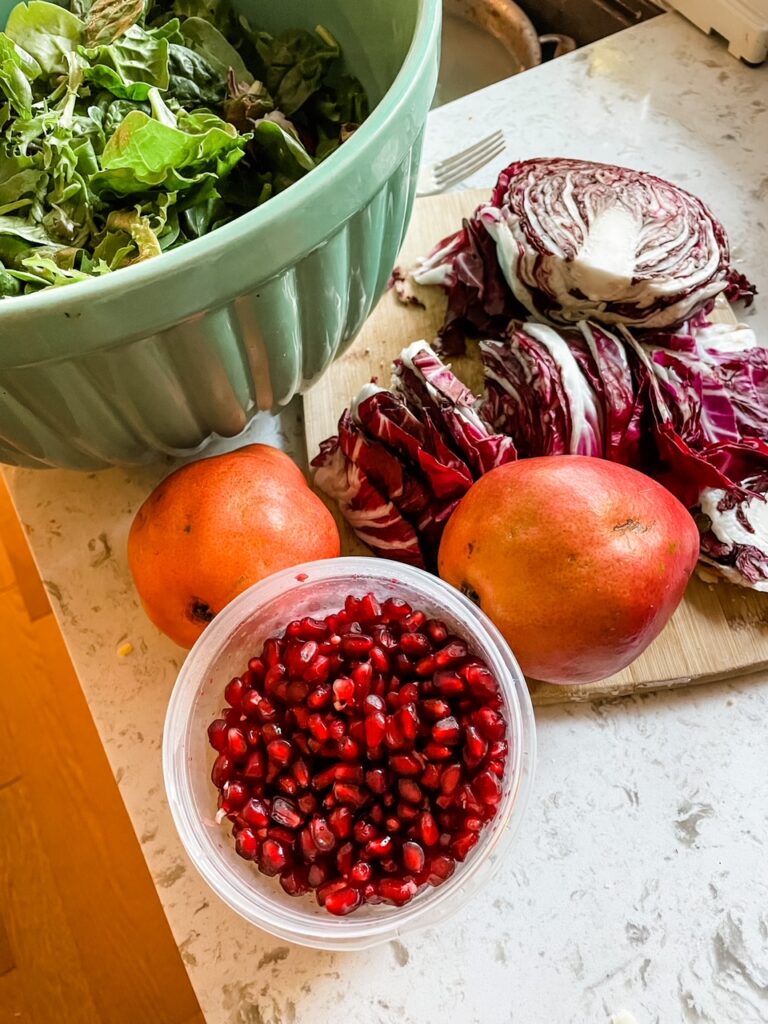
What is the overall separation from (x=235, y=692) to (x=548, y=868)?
11.2 inches

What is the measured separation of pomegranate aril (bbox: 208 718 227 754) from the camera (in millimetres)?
662

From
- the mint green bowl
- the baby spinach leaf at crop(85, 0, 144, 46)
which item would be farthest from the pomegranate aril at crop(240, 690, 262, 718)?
the baby spinach leaf at crop(85, 0, 144, 46)

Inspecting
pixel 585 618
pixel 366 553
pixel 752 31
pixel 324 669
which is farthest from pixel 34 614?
pixel 752 31

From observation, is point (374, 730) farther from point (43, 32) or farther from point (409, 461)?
point (43, 32)

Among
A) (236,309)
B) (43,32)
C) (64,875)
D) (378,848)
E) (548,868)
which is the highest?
(43,32)

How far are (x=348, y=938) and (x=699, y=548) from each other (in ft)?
1.43

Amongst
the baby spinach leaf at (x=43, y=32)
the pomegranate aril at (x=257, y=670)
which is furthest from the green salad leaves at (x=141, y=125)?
the pomegranate aril at (x=257, y=670)

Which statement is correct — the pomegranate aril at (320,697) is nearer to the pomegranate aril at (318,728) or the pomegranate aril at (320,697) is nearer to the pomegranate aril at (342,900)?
the pomegranate aril at (318,728)

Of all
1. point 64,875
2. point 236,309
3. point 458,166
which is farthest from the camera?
point 64,875

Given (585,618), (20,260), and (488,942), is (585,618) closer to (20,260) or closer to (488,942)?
(488,942)

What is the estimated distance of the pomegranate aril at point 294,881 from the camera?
62cm

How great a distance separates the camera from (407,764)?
63 cm

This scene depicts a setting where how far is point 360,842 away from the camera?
62 centimetres

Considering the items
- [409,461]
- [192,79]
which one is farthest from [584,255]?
[192,79]
